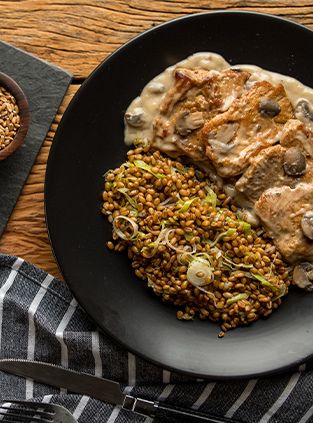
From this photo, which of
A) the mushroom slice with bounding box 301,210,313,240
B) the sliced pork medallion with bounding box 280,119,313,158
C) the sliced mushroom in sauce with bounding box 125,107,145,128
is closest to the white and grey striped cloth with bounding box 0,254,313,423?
the mushroom slice with bounding box 301,210,313,240

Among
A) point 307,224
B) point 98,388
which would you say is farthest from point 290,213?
point 98,388

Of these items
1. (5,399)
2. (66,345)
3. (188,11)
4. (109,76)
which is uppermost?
(188,11)

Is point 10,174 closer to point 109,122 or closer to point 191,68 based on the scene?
point 109,122

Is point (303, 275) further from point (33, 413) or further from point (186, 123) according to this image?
point (33, 413)

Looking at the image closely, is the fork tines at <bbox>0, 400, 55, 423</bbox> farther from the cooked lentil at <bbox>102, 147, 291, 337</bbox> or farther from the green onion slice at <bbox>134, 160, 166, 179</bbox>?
the green onion slice at <bbox>134, 160, 166, 179</bbox>

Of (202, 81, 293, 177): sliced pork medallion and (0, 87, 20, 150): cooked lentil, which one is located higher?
(202, 81, 293, 177): sliced pork medallion

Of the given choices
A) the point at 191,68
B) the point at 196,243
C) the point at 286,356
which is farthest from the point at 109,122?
the point at 286,356
